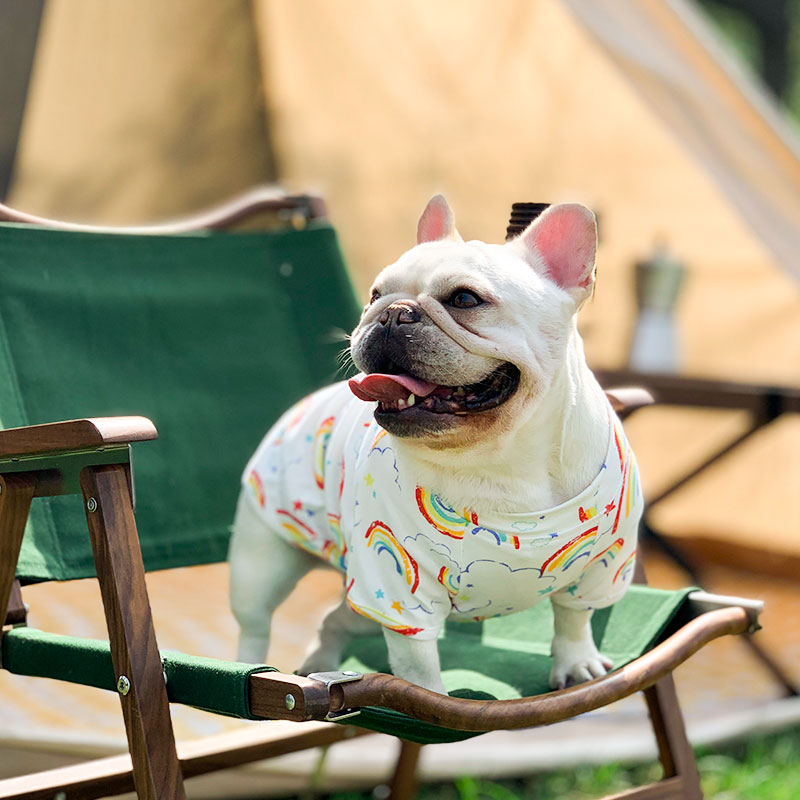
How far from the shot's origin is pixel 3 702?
1655mm

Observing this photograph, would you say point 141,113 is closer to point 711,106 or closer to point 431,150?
point 431,150

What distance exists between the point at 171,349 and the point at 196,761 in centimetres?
59

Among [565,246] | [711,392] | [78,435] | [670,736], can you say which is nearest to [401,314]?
[565,246]

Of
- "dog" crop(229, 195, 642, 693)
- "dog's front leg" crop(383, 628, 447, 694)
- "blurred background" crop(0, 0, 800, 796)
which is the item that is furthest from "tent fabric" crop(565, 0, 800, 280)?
"dog's front leg" crop(383, 628, 447, 694)

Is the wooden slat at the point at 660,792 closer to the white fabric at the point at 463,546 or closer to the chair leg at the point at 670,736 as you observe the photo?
the chair leg at the point at 670,736

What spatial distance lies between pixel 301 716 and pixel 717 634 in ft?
1.66

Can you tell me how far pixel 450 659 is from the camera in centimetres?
128

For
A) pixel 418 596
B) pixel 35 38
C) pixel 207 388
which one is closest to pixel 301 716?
pixel 418 596

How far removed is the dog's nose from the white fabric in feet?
0.47

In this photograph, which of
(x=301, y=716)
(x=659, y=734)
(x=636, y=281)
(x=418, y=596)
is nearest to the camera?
(x=301, y=716)

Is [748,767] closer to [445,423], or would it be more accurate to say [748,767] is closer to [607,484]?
[607,484]

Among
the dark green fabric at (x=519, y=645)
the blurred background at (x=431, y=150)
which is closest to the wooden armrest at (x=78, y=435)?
the dark green fabric at (x=519, y=645)

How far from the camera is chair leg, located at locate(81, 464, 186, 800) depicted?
3.42 feet

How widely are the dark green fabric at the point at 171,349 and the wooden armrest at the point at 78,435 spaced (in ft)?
0.97
